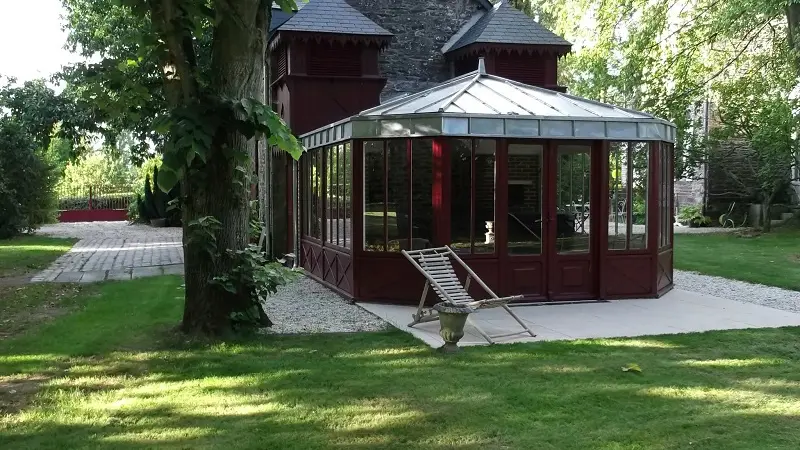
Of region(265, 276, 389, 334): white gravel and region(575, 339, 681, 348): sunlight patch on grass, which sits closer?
region(575, 339, 681, 348): sunlight patch on grass

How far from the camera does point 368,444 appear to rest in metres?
4.33

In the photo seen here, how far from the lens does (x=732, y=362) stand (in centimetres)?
634

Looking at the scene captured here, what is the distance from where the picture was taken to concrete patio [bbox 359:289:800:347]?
7.66m

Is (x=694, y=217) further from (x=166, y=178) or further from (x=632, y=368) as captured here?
(x=166, y=178)

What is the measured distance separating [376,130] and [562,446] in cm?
598

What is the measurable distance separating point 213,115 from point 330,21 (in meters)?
7.43

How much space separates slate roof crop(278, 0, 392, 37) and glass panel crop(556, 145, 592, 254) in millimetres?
5330

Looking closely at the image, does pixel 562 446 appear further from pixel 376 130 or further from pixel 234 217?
pixel 376 130

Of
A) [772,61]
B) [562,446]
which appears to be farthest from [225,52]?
[772,61]

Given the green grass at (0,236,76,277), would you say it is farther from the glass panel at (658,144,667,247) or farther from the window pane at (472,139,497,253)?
the glass panel at (658,144,667,247)

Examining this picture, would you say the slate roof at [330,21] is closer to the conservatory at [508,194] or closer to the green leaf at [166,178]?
the conservatory at [508,194]

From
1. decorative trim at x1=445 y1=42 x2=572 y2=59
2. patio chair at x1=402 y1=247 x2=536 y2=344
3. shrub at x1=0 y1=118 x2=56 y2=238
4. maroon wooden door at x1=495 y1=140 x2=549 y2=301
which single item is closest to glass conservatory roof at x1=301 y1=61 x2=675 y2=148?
maroon wooden door at x1=495 y1=140 x2=549 y2=301

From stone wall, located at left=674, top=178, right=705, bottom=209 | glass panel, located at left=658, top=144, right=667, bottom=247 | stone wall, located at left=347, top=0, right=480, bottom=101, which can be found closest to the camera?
glass panel, located at left=658, top=144, right=667, bottom=247

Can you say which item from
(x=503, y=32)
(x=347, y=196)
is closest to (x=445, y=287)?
(x=347, y=196)
